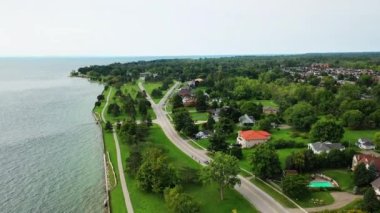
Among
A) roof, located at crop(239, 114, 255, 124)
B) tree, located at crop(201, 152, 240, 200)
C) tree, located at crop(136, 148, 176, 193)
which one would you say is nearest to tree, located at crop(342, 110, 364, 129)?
roof, located at crop(239, 114, 255, 124)

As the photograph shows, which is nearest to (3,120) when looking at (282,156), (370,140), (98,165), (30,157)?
(30,157)

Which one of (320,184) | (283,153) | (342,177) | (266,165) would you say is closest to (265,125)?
(283,153)

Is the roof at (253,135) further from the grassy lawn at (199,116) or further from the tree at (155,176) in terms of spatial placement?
the grassy lawn at (199,116)

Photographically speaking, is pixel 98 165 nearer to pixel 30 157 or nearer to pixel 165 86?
pixel 30 157

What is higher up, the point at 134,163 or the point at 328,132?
the point at 328,132

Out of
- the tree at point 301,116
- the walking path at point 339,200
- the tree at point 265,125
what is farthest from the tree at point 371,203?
the tree at point 265,125

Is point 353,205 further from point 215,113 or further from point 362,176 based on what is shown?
point 215,113
